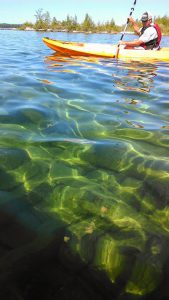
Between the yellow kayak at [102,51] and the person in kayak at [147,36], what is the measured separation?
0.50m

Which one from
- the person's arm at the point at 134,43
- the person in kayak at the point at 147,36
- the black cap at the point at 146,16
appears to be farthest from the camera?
the person's arm at the point at 134,43

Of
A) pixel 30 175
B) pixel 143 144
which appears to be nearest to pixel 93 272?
pixel 30 175

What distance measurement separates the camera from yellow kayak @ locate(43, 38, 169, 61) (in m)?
10.8

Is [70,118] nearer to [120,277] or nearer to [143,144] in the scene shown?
[143,144]

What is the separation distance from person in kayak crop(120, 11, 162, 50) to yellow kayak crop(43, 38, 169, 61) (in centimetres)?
50

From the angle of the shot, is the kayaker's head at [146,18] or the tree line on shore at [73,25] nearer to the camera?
the kayaker's head at [146,18]

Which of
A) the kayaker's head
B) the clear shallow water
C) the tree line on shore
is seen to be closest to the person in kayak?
the kayaker's head

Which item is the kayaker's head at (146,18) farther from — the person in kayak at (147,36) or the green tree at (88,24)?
the green tree at (88,24)

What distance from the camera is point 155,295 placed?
5.32ft

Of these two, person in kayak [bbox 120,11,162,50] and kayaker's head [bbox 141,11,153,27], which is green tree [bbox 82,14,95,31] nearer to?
person in kayak [bbox 120,11,162,50]

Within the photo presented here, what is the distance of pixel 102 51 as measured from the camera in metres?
11.2

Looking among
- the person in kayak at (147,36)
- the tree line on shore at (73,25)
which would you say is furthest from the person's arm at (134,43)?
the tree line on shore at (73,25)

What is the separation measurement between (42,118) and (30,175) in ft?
5.39

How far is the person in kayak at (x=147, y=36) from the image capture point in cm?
1090
